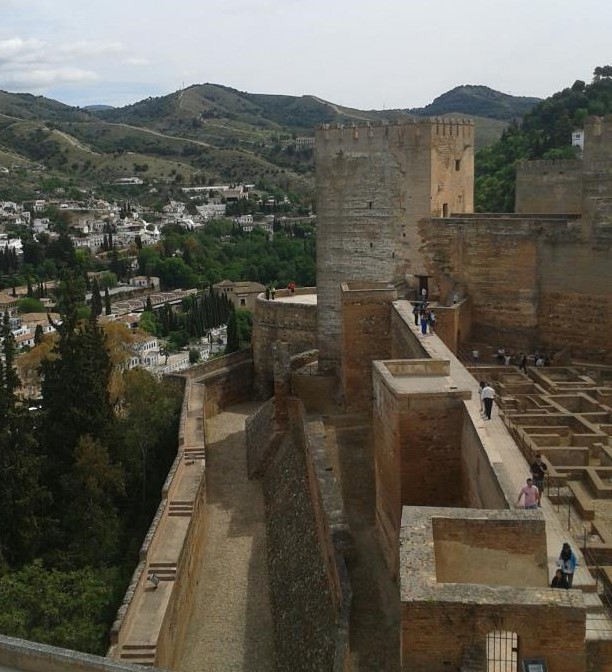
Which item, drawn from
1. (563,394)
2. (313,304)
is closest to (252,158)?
(313,304)

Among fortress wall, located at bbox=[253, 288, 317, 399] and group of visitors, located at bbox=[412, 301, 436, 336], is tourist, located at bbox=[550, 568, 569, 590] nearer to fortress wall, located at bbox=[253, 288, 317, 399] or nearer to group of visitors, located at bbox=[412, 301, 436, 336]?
group of visitors, located at bbox=[412, 301, 436, 336]

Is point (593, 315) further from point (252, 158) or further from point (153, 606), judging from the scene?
point (252, 158)

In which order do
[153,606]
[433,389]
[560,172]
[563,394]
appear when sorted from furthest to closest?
1. [560,172]
2. [563,394]
3. [153,606]
4. [433,389]

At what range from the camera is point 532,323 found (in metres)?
19.3

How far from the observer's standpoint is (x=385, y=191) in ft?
68.7

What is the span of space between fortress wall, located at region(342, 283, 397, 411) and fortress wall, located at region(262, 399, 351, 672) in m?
1.33

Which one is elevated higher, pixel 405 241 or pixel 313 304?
pixel 405 241

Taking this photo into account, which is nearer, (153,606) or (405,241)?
(153,606)

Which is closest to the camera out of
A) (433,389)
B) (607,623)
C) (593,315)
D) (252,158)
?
(607,623)

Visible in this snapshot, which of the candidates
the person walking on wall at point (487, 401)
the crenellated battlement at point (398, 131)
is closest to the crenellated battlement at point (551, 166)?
the crenellated battlement at point (398, 131)

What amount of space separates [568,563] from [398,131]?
1468 centimetres

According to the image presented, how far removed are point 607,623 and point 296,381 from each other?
14064 mm

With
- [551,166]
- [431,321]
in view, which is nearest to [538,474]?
[431,321]

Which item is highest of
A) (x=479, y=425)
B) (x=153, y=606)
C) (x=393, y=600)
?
(x=479, y=425)
